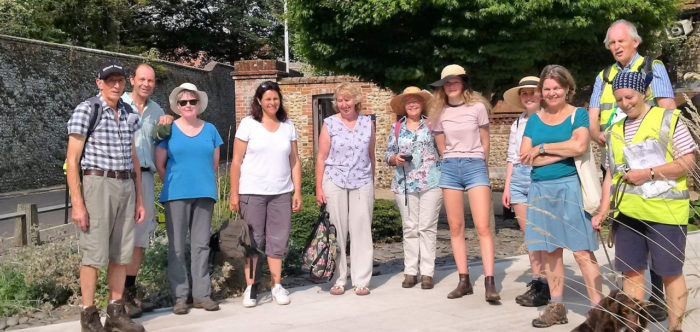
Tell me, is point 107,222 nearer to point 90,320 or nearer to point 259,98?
point 90,320

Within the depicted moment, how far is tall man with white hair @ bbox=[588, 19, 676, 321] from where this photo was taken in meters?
4.88

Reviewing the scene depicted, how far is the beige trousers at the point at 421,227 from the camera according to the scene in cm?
662

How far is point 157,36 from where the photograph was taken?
38.1m

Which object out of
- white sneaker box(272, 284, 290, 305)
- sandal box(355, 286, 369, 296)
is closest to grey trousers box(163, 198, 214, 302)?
white sneaker box(272, 284, 290, 305)

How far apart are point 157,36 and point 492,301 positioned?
3471 cm

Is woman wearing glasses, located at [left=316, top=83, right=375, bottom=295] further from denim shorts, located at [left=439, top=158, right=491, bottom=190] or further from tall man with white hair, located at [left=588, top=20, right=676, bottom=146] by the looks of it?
tall man with white hair, located at [left=588, top=20, right=676, bottom=146]

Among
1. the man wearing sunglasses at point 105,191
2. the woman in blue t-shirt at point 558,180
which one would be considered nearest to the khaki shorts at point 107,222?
the man wearing sunglasses at point 105,191

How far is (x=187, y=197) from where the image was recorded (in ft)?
19.1

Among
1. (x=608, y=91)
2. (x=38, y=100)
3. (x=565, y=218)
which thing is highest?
(x=38, y=100)

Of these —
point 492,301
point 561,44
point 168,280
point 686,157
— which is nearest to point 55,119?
point 561,44

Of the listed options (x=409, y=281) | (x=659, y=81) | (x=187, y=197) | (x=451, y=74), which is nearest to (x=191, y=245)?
(x=187, y=197)

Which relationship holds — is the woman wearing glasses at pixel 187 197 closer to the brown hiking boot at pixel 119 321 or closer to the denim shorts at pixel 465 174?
the brown hiking boot at pixel 119 321

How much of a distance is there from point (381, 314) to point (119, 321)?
189cm

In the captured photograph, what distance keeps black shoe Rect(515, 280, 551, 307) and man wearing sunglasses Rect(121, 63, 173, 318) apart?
292 centimetres
